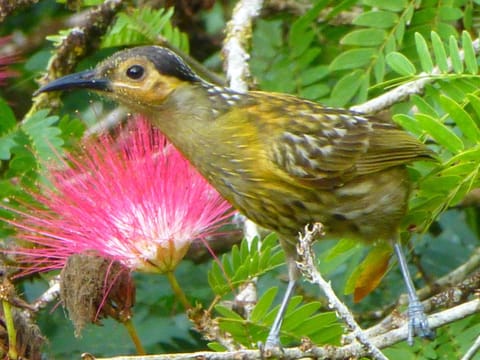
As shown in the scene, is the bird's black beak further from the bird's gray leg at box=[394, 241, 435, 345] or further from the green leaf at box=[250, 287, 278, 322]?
the bird's gray leg at box=[394, 241, 435, 345]

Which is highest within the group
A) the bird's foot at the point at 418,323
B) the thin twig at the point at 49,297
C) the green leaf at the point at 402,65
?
the green leaf at the point at 402,65

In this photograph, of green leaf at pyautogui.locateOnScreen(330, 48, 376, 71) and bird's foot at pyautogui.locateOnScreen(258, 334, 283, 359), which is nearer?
bird's foot at pyautogui.locateOnScreen(258, 334, 283, 359)

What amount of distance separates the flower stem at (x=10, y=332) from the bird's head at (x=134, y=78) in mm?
771

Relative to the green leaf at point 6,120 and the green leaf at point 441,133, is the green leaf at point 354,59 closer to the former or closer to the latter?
the green leaf at point 441,133

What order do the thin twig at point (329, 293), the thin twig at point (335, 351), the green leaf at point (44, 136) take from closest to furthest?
the thin twig at point (335, 351)
the thin twig at point (329, 293)
the green leaf at point (44, 136)

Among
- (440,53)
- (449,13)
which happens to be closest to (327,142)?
(440,53)

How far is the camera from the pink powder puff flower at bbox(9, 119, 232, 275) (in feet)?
11.7

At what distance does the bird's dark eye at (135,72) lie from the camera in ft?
11.5

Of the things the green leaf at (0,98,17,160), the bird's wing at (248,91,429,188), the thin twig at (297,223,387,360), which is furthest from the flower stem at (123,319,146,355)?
the green leaf at (0,98,17,160)

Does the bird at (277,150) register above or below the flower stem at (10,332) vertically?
above

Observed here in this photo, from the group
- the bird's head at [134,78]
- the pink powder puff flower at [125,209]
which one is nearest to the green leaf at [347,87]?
the pink powder puff flower at [125,209]

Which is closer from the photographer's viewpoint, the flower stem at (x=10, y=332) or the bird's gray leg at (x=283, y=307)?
the flower stem at (x=10, y=332)

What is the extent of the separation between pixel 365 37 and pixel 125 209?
102 centimetres

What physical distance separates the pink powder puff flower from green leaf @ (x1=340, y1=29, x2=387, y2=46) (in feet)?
2.26
